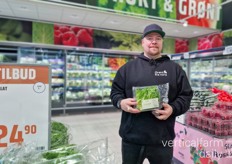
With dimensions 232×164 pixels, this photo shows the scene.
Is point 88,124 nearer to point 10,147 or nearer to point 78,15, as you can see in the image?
point 78,15

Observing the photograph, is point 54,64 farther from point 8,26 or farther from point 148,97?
point 148,97

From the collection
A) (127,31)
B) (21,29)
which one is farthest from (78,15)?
(127,31)

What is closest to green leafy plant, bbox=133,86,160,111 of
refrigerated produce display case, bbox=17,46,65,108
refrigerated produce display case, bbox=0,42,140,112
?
refrigerated produce display case, bbox=0,42,140,112

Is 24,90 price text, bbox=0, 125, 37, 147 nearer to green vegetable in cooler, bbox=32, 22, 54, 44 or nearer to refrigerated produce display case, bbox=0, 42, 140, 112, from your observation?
refrigerated produce display case, bbox=0, 42, 140, 112

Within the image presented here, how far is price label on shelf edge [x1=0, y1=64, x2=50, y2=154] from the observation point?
1050 mm

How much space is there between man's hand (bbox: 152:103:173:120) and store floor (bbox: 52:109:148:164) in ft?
6.81

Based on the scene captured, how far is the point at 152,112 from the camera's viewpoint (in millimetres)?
1496

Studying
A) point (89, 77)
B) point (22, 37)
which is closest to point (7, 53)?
point (22, 37)

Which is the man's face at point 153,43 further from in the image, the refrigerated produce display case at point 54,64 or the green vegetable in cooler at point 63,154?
the refrigerated produce display case at point 54,64

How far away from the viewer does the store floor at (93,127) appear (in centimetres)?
400

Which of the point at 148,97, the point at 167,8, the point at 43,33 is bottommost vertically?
the point at 148,97

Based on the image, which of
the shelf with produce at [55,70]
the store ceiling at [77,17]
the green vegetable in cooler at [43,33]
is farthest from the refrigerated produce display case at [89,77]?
the store ceiling at [77,17]

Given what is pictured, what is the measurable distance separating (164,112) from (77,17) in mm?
4860

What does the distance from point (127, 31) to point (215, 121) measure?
5514 millimetres
